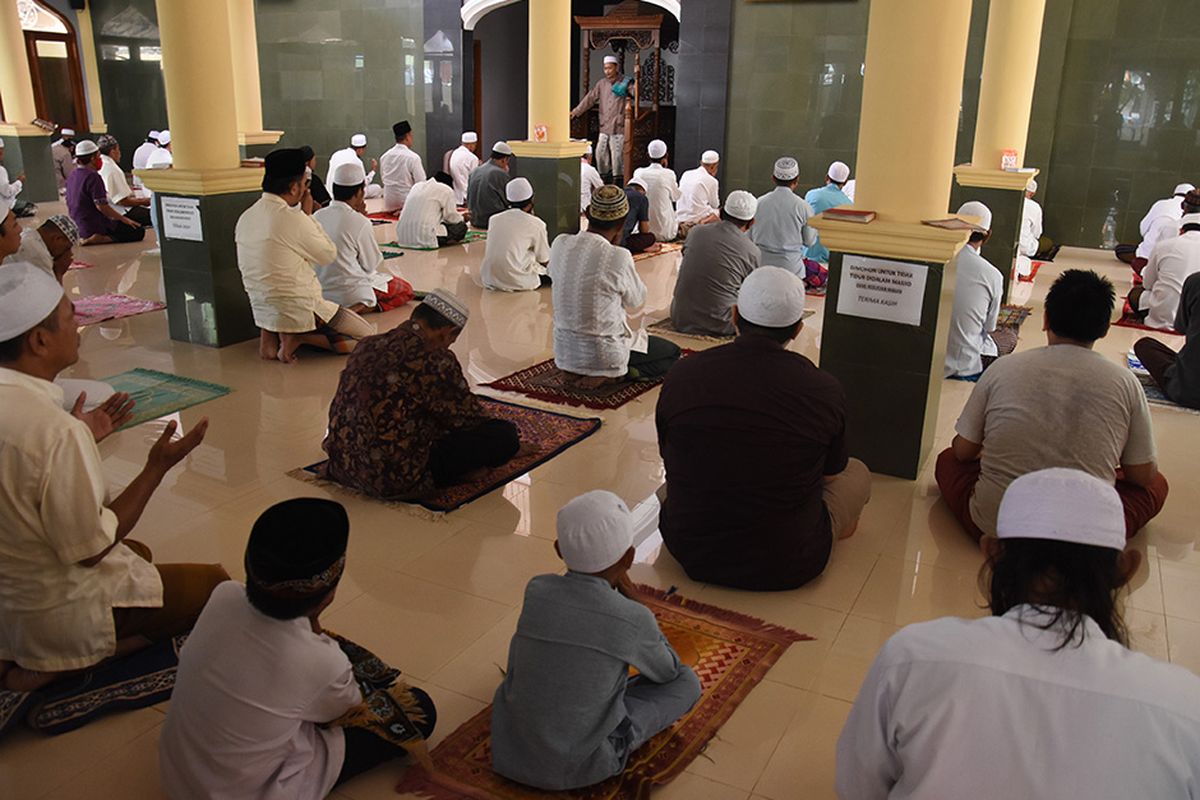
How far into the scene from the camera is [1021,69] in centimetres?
650

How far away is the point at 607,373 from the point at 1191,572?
2.50m

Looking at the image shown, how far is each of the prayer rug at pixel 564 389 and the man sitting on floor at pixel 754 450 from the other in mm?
1661

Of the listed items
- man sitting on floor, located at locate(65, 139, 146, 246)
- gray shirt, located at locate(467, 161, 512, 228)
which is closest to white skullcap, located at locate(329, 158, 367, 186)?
gray shirt, located at locate(467, 161, 512, 228)

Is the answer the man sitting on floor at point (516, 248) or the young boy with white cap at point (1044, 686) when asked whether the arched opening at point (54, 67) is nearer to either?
the man sitting on floor at point (516, 248)

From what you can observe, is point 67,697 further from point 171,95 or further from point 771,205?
point 771,205

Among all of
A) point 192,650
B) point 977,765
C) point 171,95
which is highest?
point 171,95

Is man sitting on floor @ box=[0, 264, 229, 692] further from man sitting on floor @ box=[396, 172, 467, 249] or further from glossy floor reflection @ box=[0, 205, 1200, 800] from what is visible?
man sitting on floor @ box=[396, 172, 467, 249]

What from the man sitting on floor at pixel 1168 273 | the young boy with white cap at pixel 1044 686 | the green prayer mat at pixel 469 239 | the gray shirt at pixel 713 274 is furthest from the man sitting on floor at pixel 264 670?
the green prayer mat at pixel 469 239

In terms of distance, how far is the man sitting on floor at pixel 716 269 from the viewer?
5656mm

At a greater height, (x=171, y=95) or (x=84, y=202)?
(x=171, y=95)

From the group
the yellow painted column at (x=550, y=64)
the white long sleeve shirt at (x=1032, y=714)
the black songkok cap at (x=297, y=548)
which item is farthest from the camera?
the yellow painted column at (x=550, y=64)

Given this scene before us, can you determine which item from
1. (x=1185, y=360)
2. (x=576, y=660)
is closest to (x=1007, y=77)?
(x=1185, y=360)

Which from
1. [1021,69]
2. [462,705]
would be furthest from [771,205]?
[462,705]

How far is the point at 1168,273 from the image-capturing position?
591 centimetres
